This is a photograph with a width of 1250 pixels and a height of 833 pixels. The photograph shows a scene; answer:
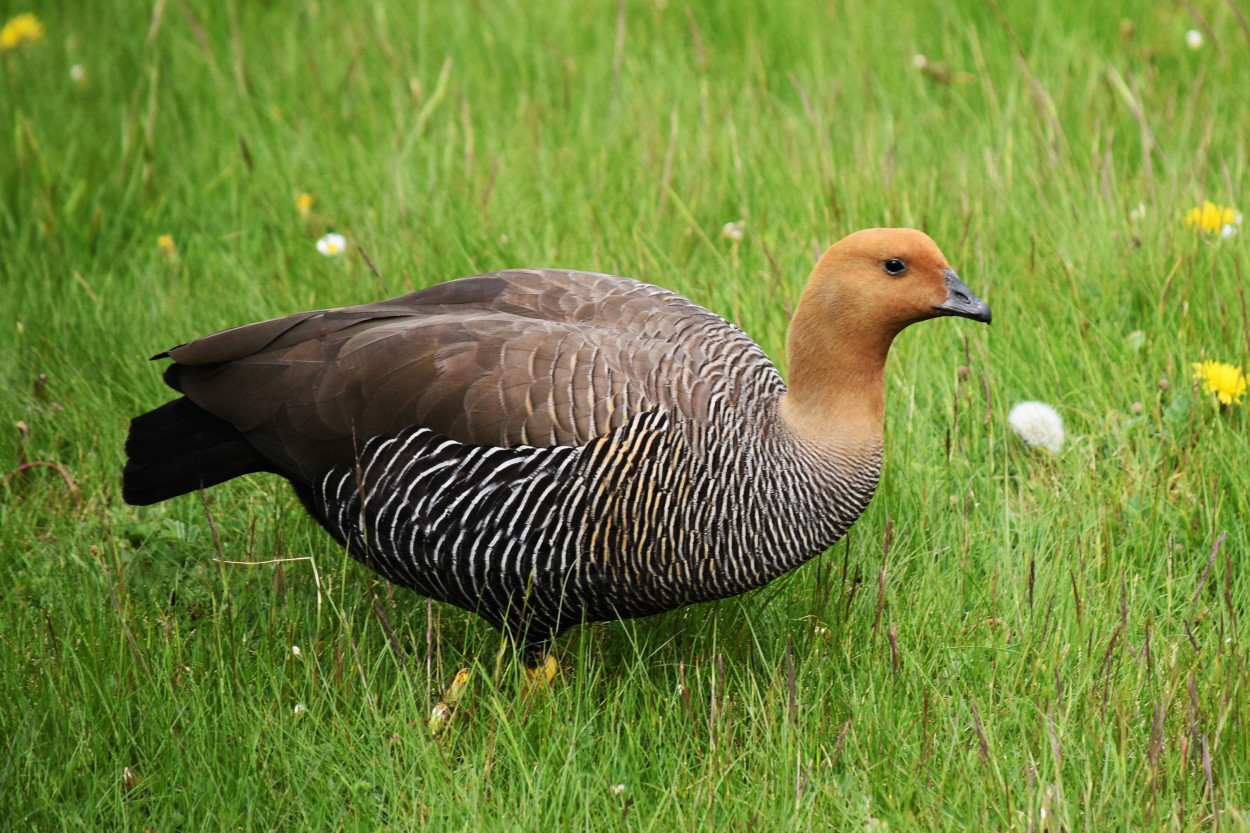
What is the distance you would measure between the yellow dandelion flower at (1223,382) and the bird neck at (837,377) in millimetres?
1110

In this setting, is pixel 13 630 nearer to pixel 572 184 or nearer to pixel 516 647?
pixel 516 647

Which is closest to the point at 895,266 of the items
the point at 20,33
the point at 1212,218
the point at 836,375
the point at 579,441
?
the point at 836,375

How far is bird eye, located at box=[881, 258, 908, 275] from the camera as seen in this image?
10.4ft

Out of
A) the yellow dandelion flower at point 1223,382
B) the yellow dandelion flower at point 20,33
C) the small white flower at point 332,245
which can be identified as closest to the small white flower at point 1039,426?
the yellow dandelion flower at point 1223,382

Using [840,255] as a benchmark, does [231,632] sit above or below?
below

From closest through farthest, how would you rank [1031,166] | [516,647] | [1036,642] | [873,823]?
1. [873,823]
2. [1036,642]
3. [516,647]
4. [1031,166]

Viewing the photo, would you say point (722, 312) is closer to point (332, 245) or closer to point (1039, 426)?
point (1039, 426)

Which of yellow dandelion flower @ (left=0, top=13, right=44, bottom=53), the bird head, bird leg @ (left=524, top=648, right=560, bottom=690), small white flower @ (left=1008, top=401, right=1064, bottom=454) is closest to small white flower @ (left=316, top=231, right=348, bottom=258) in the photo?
bird leg @ (left=524, top=648, right=560, bottom=690)

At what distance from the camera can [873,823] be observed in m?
2.70

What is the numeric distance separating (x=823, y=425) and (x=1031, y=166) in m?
2.08

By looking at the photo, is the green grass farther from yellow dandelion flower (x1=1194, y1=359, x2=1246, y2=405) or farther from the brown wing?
the brown wing

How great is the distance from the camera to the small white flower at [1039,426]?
3.80 m

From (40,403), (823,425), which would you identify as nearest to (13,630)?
(40,403)

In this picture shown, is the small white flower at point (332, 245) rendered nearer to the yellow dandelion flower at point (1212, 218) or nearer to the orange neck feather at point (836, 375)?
the orange neck feather at point (836, 375)
